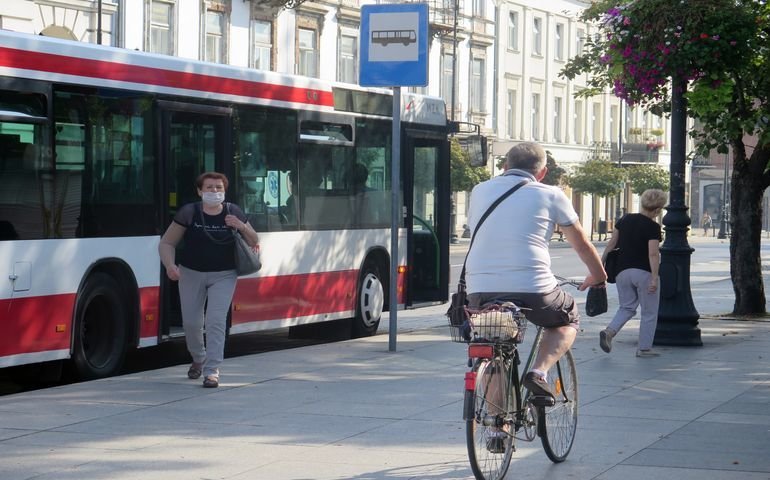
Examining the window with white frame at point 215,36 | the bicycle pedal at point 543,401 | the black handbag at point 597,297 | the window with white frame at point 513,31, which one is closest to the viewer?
the bicycle pedal at point 543,401

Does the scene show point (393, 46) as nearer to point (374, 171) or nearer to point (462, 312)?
point (374, 171)

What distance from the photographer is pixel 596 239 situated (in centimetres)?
7575

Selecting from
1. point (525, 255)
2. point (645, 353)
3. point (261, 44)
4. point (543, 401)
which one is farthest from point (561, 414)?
point (261, 44)

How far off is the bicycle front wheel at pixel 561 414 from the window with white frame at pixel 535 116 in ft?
213

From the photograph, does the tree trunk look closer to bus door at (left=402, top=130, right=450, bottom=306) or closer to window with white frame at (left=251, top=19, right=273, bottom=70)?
bus door at (left=402, top=130, right=450, bottom=306)

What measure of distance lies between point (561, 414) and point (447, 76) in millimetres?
54871

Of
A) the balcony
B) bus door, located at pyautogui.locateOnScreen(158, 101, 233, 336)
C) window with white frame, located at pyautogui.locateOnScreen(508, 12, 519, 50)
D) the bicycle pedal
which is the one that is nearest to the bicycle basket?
the bicycle pedal

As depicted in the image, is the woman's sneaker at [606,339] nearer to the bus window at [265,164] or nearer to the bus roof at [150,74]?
the bus window at [265,164]

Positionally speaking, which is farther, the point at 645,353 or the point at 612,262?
the point at 612,262

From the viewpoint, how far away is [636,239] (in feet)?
46.2

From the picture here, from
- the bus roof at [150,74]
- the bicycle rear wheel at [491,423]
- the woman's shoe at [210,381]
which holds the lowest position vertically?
the woman's shoe at [210,381]

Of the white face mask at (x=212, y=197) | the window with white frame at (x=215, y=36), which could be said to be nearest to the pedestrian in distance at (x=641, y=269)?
the white face mask at (x=212, y=197)

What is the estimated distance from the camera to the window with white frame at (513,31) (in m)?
69.8

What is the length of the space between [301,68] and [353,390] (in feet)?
129
